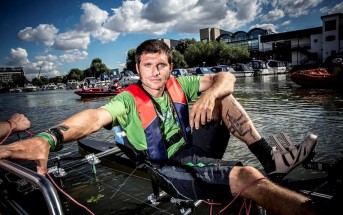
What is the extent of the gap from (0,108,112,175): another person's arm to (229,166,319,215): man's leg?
4.01 ft

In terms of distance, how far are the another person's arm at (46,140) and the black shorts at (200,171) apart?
0.75 meters

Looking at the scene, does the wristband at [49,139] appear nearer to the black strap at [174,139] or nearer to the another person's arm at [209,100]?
the black strap at [174,139]

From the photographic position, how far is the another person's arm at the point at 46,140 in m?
1.39

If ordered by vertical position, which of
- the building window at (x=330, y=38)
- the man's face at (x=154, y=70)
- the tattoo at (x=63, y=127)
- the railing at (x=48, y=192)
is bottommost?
Answer: the railing at (x=48, y=192)

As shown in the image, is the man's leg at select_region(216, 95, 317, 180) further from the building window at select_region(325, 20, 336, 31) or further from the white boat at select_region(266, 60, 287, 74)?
the building window at select_region(325, 20, 336, 31)

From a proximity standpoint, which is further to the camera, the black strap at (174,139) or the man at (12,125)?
the man at (12,125)

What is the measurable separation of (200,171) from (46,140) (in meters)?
1.22

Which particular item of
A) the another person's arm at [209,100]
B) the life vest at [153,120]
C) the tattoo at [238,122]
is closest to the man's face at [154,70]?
the life vest at [153,120]

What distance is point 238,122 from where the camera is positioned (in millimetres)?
2656

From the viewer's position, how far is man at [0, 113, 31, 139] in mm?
2579

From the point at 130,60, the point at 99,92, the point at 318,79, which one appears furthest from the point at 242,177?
the point at 130,60

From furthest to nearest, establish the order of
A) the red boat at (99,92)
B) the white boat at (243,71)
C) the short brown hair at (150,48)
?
the white boat at (243,71) < the red boat at (99,92) < the short brown hair at (150,48)

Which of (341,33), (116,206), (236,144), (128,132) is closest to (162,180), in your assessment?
(128,132)

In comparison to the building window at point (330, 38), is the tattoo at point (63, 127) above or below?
below
